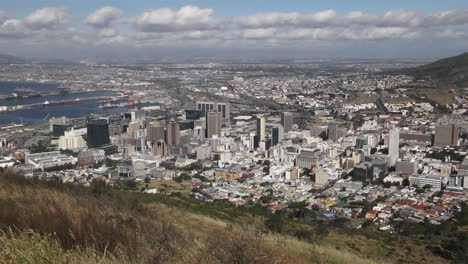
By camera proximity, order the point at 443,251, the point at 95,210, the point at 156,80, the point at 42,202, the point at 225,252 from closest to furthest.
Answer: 1. the point at 225,252
2. the point at 42,202
3. the point at 95,210
4. the point at 443,251
5. the point at 156,80

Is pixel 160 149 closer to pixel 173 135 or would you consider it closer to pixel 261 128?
pixel 173 135

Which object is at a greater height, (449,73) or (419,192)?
(449,73)

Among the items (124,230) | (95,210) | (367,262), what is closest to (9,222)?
(124,230)

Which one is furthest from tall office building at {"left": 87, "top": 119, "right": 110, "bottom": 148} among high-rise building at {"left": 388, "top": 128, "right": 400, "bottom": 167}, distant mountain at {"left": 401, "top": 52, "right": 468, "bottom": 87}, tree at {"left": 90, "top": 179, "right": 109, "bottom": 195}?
distant mountain at {"left": 401, "top": 52, "right": 468, "bottom": 87}

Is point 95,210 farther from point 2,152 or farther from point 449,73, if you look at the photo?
point 449,73

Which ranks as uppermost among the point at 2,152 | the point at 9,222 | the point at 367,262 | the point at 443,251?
the point at 9,222

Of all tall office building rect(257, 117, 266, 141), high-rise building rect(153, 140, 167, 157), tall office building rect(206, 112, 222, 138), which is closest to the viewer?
high-rise building rect(153, 140, 167, 157)

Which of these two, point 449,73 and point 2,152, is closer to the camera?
point 2,152

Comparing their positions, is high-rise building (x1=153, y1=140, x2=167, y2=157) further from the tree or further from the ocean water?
the tree
